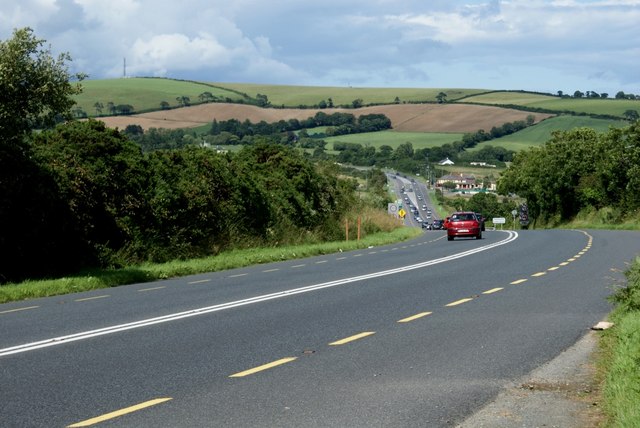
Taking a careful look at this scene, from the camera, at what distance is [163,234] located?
29.7 metres

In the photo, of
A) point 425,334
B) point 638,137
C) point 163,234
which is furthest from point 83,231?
point 638,137

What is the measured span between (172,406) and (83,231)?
1796 centimetres

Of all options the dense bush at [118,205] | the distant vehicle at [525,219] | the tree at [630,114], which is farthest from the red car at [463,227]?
the tree at [630,114]

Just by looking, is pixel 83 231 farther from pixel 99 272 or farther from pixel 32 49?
pixel 32 49

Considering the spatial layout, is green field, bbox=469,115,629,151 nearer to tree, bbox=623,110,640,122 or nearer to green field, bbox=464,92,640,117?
tree, bbox=623,110,640,122

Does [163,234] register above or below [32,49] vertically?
below

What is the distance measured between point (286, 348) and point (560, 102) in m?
173

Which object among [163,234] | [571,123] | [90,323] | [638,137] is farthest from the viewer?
[571,123]

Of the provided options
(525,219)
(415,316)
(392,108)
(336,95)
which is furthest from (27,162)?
(336,95)

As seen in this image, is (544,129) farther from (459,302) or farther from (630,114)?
(459,302)

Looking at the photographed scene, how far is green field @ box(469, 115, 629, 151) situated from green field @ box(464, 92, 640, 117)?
7.28 m

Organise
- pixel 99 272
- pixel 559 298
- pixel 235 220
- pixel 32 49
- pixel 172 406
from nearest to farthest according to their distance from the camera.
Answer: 1. pixel 172 406
2. pixel 559 298
3. pixel 32 49
4. pixel 99 272
5. pixel 235 220

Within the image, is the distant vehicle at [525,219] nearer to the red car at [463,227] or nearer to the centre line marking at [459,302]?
the red car at [463,227]

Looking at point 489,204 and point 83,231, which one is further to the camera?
point 489,204
